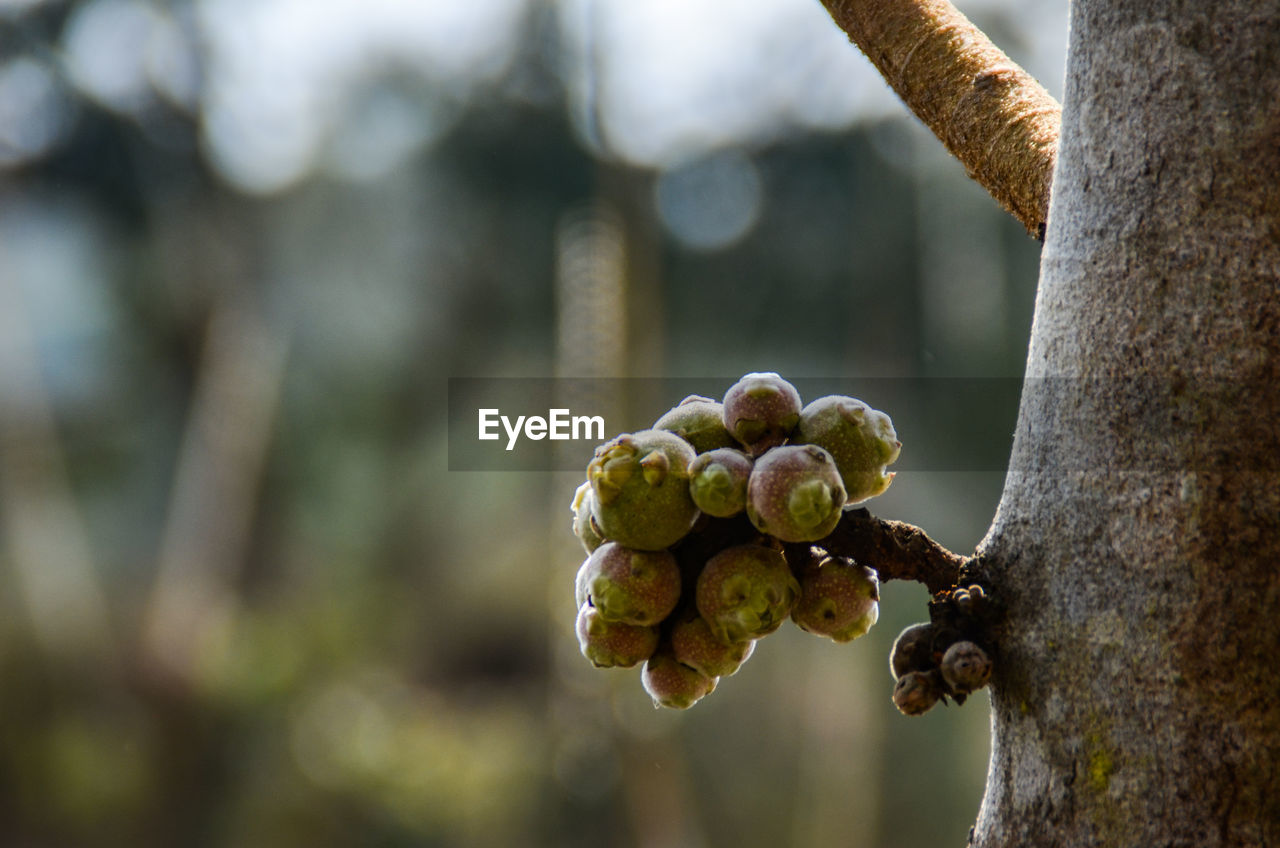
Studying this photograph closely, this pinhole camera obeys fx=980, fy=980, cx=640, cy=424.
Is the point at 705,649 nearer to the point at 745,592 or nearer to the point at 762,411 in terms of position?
the point at 745,592

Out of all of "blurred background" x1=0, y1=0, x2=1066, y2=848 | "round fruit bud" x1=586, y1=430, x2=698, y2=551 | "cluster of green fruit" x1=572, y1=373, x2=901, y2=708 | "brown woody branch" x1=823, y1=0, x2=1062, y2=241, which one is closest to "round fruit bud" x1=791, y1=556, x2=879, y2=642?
"cluster of green fruit" x1=572, y1=373, x2=901, y2=708

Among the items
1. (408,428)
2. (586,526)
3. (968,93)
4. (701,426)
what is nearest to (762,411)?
(701,426)

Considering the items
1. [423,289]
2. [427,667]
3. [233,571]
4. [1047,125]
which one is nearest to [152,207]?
[423,289]

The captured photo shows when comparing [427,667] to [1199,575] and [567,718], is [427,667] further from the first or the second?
[1199,575]

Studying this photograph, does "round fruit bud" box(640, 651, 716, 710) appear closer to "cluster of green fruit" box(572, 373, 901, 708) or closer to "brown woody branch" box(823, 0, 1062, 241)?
"cluster of green fruit" box(572, 373, 901, 708)

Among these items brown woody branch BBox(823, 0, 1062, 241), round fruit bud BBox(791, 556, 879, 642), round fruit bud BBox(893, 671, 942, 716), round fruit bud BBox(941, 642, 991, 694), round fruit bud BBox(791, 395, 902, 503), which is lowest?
round fruit bud BBox(893, 671, 942, 716)

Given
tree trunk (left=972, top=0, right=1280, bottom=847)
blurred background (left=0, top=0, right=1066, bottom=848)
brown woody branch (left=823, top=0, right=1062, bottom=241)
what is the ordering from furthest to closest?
blurred background (left=0, top=0, right=1066, bottom=848), brown woody branch (left=823, top=0, right=1062, bottom=241), tree trunk (left=972, top=0, right=1280, bottom=847)
